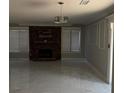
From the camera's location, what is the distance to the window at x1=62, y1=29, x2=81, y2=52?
11.7 metres

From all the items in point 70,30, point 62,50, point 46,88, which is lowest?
point 46,88

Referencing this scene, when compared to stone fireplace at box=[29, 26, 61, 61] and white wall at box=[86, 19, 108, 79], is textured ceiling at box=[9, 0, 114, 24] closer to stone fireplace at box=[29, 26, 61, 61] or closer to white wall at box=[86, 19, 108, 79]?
white wall at box=[86, 19, 108, 79]

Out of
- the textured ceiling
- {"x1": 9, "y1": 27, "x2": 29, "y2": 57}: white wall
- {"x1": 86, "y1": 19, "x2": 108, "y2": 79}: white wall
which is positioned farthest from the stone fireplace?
the textured ceiling

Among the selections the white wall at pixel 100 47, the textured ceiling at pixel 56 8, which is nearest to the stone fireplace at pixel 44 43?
the white wall at pixel 100 47

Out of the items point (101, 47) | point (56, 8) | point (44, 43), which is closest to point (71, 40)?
point (44, 43)

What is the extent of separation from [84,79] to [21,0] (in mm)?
3493

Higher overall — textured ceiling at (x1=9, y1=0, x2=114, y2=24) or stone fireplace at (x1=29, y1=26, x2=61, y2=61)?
textured ceiling at (x1=9, y1=0, x2=114, y2=24)

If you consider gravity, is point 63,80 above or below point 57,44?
below

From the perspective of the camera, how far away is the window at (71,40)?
11688 mm

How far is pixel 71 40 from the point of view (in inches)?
460
